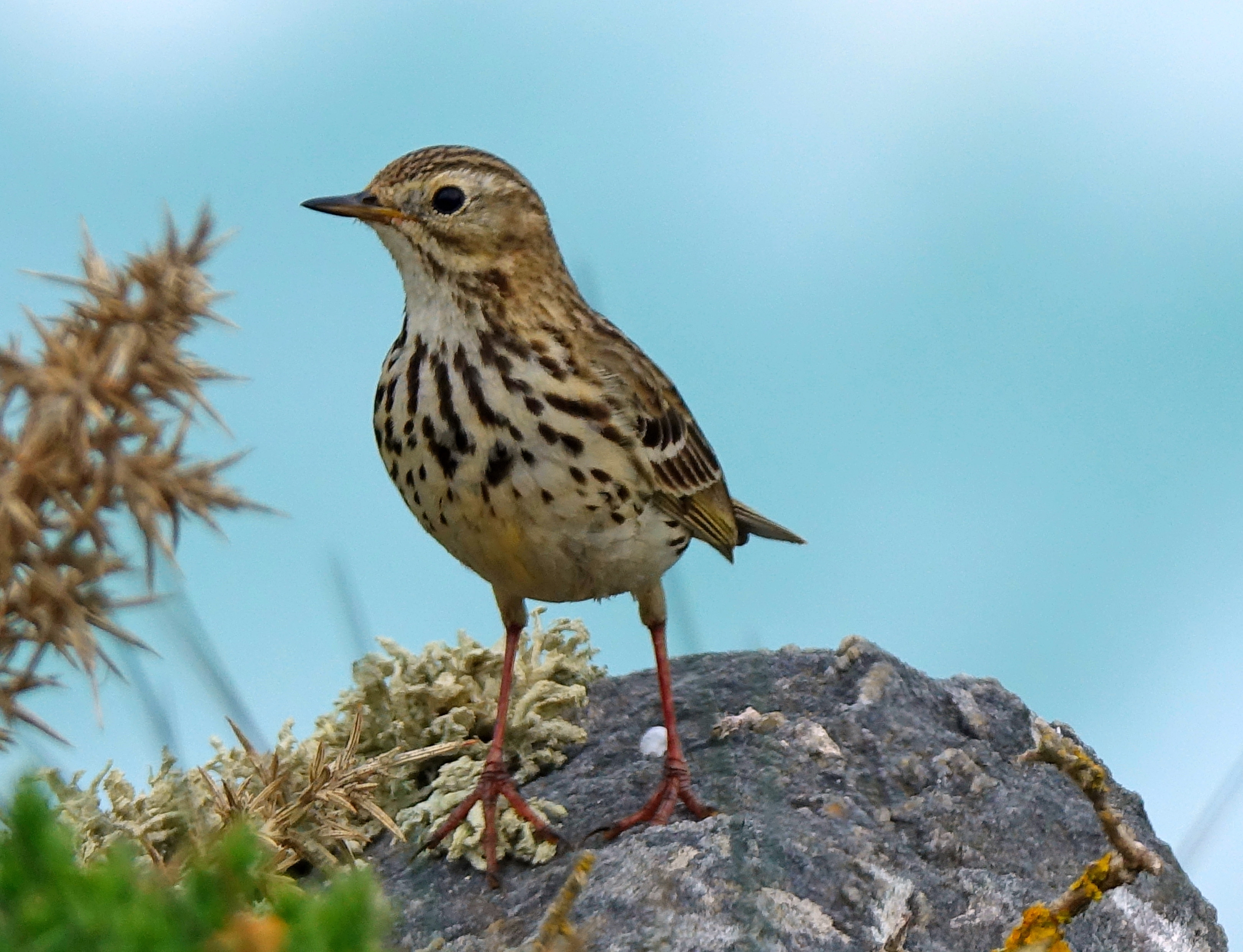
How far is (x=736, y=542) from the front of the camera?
553cm

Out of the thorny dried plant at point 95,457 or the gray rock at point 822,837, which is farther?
the gray rock at point 822,837

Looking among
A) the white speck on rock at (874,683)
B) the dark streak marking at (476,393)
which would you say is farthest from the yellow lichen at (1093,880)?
the white speck on rock at (874,683)

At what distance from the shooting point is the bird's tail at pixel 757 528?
593 centimetres

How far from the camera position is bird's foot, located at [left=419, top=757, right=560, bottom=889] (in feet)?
15.0

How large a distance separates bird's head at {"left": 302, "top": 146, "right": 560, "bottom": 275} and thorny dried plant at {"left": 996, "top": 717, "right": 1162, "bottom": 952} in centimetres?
233

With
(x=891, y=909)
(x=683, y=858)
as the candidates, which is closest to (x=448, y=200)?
(x=683, y=858)

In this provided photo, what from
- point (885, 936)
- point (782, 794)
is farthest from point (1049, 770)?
point (885, 936)

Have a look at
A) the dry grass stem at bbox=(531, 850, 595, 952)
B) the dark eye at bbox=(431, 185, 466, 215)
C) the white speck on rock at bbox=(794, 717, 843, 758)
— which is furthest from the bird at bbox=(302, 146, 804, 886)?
the dry grass stem at bbox=(531, 850, 595, 952)

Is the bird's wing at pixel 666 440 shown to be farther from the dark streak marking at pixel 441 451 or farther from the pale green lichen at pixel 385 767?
the pale green lichen at pixel 385 767

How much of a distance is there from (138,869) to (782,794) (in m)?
3.09

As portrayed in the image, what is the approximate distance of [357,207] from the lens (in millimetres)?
4543

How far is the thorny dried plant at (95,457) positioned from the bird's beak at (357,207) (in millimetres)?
1585

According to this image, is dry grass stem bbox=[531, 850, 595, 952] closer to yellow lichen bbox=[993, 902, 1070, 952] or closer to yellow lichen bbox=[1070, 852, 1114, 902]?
yellow lichen bbox=[993, 902, 1070, 952]

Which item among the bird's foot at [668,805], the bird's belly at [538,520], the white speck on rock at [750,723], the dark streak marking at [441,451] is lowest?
the bird's foot at [668,805]
